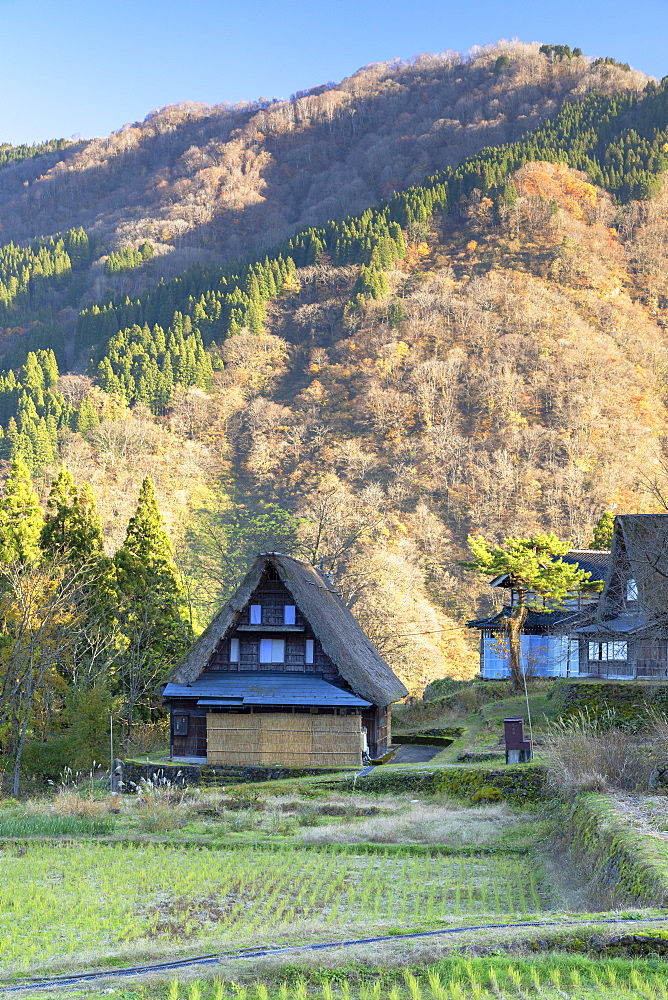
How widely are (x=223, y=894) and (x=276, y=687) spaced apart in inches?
718

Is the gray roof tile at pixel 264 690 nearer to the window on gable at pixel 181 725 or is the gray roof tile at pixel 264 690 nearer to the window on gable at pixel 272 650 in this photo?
the window on gable at pixel 272 650

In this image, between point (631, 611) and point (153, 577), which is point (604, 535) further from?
point (153, 577)

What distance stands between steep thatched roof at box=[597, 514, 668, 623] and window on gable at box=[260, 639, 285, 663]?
11.7 m

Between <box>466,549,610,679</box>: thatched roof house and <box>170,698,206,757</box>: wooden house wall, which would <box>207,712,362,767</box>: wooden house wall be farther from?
<box>466,549,610,679</box>: thatched roof house

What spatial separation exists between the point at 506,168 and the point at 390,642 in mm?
86099

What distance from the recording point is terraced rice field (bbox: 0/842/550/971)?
1148cm

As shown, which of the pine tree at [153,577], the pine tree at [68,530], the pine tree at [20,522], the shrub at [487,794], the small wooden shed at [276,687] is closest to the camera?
the shrub at [487,794]

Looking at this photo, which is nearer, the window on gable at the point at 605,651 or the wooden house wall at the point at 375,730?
the wooden house wall at the point at 375,730

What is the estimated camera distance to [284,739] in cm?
3216

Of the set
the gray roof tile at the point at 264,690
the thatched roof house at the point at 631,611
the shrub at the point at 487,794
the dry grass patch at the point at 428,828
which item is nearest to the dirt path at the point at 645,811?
the dry grass patch at the point at 428,828

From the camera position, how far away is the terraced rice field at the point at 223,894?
452 inches

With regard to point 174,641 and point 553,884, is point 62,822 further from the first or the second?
point 174,641

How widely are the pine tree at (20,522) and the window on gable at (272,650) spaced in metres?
10.6

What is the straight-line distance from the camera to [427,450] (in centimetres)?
9156
